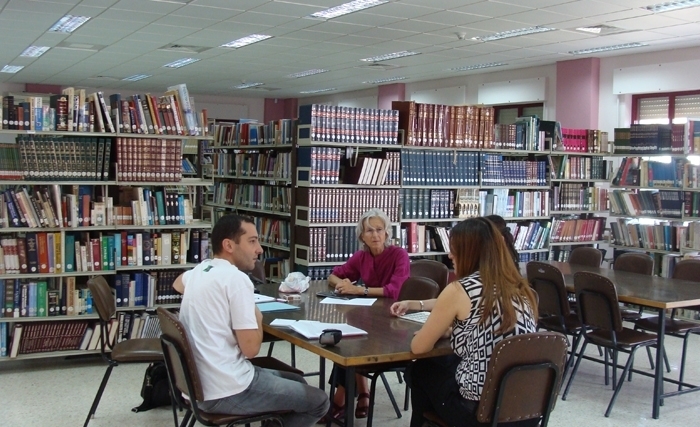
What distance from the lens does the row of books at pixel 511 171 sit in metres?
7.61

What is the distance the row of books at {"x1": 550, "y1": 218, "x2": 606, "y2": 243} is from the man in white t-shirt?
598 cm

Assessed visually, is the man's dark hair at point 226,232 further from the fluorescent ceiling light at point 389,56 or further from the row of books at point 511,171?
the fluorescent ceiling light at point 389,56

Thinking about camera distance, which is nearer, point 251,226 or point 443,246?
point 251,226

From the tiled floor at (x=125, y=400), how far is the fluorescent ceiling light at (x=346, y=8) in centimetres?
411

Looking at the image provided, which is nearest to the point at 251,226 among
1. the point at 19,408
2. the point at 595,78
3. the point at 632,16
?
the point at 19,408

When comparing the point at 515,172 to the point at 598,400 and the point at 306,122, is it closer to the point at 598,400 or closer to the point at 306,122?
the point at 306,122

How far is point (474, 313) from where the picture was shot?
9.82ft

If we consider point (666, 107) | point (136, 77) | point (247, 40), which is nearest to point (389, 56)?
point (247, 40)

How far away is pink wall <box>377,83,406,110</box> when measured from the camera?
49.9ft

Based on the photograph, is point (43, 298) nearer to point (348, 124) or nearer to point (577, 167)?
point (348, 124)

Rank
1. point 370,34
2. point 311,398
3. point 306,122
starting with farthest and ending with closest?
1. point 370,34
2. point 306,122
3. point 311,398

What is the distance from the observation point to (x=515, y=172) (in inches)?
312

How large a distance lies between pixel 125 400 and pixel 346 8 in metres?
5.24

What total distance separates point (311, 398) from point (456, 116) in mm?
4722
